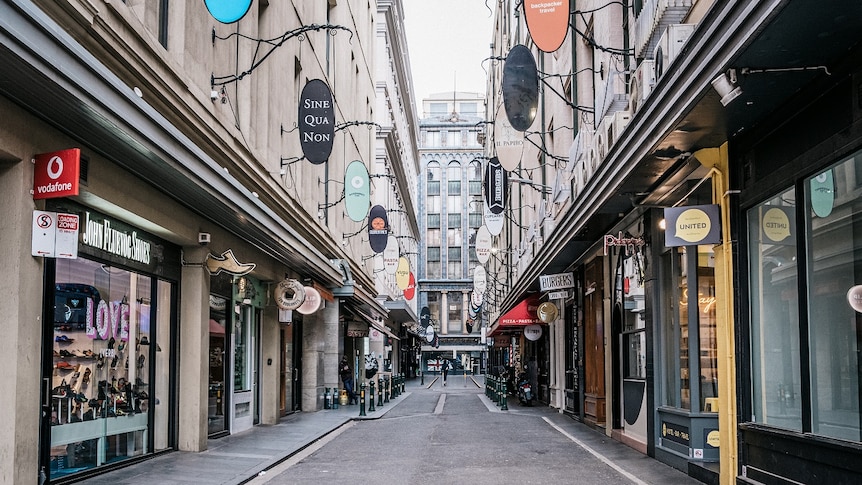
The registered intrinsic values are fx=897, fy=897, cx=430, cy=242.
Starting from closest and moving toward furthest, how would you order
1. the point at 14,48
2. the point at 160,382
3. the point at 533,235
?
the point at 14,48, the point at 160,382, the point at 533,235

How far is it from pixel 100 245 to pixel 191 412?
4266mm

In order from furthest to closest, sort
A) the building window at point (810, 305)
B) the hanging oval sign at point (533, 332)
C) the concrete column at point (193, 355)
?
the hanging oval sign at point (533, 332) → the concrete column at point (193, 355) → the building window at point (810, 305)

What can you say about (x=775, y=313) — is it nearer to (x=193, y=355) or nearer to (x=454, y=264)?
(x=193, y=355)

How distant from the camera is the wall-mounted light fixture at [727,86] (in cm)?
800

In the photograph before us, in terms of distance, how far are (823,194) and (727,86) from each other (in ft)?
5.29

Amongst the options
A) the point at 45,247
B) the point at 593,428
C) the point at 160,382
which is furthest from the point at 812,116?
the point at 593,428

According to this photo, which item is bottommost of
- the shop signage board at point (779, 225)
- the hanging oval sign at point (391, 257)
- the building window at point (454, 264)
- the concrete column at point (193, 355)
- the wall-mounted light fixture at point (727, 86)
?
the concrete column at point (193, 355)

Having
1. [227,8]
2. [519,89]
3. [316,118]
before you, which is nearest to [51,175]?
[227,8]

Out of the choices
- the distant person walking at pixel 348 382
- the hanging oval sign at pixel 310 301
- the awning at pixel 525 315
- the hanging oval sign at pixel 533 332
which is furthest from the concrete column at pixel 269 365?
the hanging oval sign at pixel 533 332

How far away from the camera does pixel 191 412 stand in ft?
49.2

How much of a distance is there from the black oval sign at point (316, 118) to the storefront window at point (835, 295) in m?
10.5

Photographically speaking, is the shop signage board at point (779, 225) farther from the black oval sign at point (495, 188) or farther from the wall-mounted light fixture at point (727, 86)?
the black oval sign at point (495, 188)

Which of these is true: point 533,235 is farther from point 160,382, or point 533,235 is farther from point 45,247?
point 45,247

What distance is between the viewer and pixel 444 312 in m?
109
